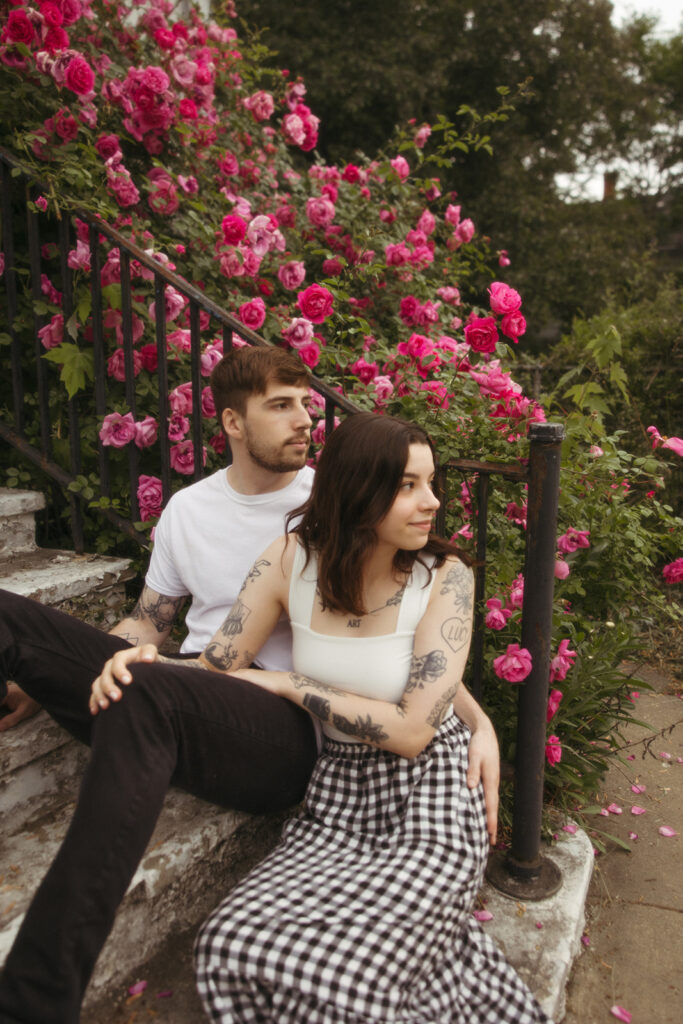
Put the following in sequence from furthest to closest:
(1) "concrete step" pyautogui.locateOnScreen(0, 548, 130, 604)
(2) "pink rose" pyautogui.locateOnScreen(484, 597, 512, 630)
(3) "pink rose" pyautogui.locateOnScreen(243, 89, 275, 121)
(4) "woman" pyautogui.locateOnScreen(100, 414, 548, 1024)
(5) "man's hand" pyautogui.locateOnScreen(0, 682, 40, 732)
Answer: (3) "pink rose" pyautogui.locateOnScreen(243, 89, 275, 121) → (1) "concrete step" pyautogui.locateOnScreen(0, 548, 130, 604) → (2) "pink rose" pyautogui.locateOnScreen(484, 597, 512, 630) → (5) "man's hand" pyautogui.locateOnScreen(0, 682, 40, 732) → (4) "woman" pyautogui.locateOnScreen(100, 414, 548, 1024)

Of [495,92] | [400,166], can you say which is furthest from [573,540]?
[495,92]

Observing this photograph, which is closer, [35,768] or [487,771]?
[487,771]

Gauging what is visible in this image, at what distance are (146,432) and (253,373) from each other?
79 cm

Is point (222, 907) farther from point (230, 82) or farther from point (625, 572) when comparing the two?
point (230, 82)

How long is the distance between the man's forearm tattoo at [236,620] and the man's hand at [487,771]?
628 mm

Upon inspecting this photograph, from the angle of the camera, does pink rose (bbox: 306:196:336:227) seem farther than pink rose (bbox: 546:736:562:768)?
Yes

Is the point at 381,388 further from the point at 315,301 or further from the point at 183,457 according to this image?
the point at 183,457

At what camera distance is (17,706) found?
2.04 metres

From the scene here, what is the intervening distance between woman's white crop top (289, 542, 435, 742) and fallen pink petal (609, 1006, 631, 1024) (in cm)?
84

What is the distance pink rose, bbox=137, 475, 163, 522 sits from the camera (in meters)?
2.83

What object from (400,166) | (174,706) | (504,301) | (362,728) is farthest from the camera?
(400,166)

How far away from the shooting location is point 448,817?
1731 mm

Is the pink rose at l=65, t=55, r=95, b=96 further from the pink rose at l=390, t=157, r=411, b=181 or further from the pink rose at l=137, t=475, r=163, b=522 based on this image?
the pink rose at l=390, t=157, r=411, b=181

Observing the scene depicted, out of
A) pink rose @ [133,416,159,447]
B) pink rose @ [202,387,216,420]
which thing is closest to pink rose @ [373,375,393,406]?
pink rose @ [202,387,216,420]
